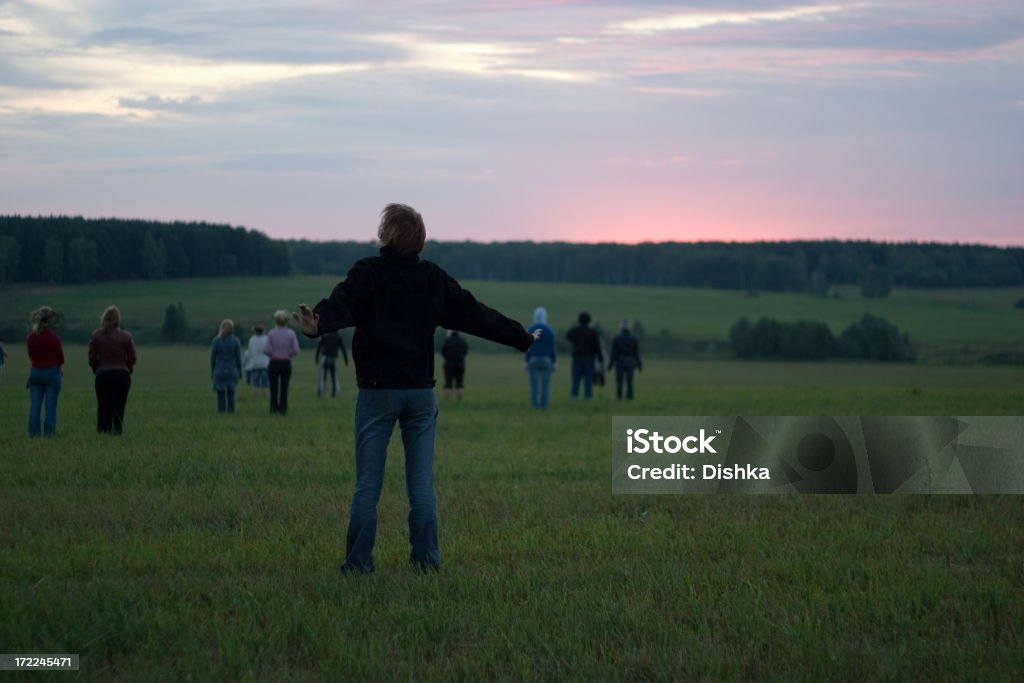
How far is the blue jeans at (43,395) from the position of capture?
1703cm

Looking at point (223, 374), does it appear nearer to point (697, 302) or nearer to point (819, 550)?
point (819, 550)

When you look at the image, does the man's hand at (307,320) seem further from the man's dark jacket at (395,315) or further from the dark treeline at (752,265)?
the dark treeline at (752,265)

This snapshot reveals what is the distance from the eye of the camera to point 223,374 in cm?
2352

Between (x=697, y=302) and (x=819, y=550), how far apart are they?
13540cm

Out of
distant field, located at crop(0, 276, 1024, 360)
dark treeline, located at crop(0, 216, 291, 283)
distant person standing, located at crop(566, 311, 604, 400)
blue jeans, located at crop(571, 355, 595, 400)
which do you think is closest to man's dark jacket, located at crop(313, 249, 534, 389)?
dark treeline, located at crop(0, 216, 291, 283)

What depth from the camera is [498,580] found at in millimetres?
Result: 7648

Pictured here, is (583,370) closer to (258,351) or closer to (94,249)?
(258,351)

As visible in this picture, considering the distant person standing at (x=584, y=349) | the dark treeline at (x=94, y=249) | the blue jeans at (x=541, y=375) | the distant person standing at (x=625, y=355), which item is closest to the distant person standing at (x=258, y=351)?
the dark treeline at (x=94, y=249)

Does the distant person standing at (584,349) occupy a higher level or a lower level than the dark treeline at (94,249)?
lower

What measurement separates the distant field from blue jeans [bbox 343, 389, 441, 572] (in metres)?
19.8

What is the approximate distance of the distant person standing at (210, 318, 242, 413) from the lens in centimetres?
2353

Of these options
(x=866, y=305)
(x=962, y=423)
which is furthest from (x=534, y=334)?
(x=866, y=305)

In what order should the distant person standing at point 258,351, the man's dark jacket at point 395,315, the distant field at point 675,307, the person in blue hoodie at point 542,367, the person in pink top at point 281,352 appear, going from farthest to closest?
the distant field at point 675,307
the distant person standing at point 258,351
the person in blue hoodie at point 542,367
the person in pink top at point 281,352
the man's dark jacket at point 395,315

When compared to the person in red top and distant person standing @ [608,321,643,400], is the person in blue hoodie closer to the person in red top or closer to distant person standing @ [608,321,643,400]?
distant person standing @ [608,321,643,400]
